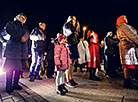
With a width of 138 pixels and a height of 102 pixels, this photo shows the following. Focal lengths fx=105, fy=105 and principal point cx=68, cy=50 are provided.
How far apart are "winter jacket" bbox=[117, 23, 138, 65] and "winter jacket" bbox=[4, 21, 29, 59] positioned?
2.79m

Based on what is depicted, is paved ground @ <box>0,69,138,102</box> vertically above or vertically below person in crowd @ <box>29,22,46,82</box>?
below

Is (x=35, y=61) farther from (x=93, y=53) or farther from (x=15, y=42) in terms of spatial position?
(x=93, y=53)

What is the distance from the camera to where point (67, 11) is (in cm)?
1277

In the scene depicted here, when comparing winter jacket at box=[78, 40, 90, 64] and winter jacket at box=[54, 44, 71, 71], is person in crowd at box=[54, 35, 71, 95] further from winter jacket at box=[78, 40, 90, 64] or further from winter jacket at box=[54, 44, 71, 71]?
winter jacket at box=[78, 40, 90, 64]

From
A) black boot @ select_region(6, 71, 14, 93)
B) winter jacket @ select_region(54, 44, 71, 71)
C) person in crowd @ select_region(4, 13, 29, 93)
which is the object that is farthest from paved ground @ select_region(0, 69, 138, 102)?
winter jacket @ select_region(54, 44, 71, 71)

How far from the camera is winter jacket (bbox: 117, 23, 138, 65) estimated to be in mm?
2869

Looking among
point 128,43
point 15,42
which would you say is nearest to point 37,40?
point 15,42

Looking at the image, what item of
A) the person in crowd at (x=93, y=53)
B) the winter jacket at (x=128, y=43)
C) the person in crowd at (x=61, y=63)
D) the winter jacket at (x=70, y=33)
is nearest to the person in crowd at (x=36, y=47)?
the winter jacket at (x=70, y=33)

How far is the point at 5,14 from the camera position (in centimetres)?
877

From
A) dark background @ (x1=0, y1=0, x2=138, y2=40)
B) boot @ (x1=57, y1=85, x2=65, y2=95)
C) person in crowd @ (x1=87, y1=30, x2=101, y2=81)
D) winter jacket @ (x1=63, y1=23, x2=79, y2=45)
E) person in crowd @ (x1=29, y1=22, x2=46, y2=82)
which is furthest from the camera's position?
dark background @ (x1=0, y1=0, x2=138, y2=40)

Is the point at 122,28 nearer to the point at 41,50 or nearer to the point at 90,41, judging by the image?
the point at 90,41

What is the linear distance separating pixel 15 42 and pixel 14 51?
24 centimetres

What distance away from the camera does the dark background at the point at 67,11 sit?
926cm

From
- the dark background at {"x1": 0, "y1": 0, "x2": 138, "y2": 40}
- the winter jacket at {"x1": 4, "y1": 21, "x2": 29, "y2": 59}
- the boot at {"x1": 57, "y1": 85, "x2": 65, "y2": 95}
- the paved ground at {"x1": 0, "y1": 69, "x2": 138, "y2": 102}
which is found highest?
the dark background at {"x1": 0, "y1": 0, "x2": 138, "y2": 40}
